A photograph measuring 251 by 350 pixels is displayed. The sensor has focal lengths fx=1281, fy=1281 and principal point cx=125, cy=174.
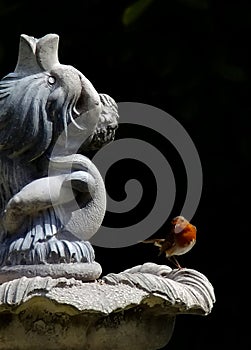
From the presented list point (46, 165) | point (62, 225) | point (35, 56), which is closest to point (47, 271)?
point (62, 225)

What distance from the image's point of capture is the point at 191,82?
216 inches

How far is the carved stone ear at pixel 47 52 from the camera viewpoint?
11.6 feet

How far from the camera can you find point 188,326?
626 centimetres

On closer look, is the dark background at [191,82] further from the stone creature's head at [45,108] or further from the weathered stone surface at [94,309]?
the weathered stone surface at [94,309]

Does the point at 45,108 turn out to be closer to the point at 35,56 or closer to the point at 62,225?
the point at 35,56

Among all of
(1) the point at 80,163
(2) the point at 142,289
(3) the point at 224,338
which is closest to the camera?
(2) the point at 142,289

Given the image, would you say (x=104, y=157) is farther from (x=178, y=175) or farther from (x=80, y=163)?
(x=178, y=175)

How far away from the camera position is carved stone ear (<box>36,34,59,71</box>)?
11.6 feet

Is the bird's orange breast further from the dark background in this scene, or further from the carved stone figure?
the dark background

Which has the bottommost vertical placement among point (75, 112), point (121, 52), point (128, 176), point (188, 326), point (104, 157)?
point (188, 326)

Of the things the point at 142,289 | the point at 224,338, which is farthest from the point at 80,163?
the point at 224,338

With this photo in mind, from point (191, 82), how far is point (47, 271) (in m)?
2.29

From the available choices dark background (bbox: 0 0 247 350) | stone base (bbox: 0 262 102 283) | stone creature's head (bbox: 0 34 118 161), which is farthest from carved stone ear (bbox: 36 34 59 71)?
dark background (bbox: 0 0 247 350)

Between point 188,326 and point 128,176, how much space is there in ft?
3.02
